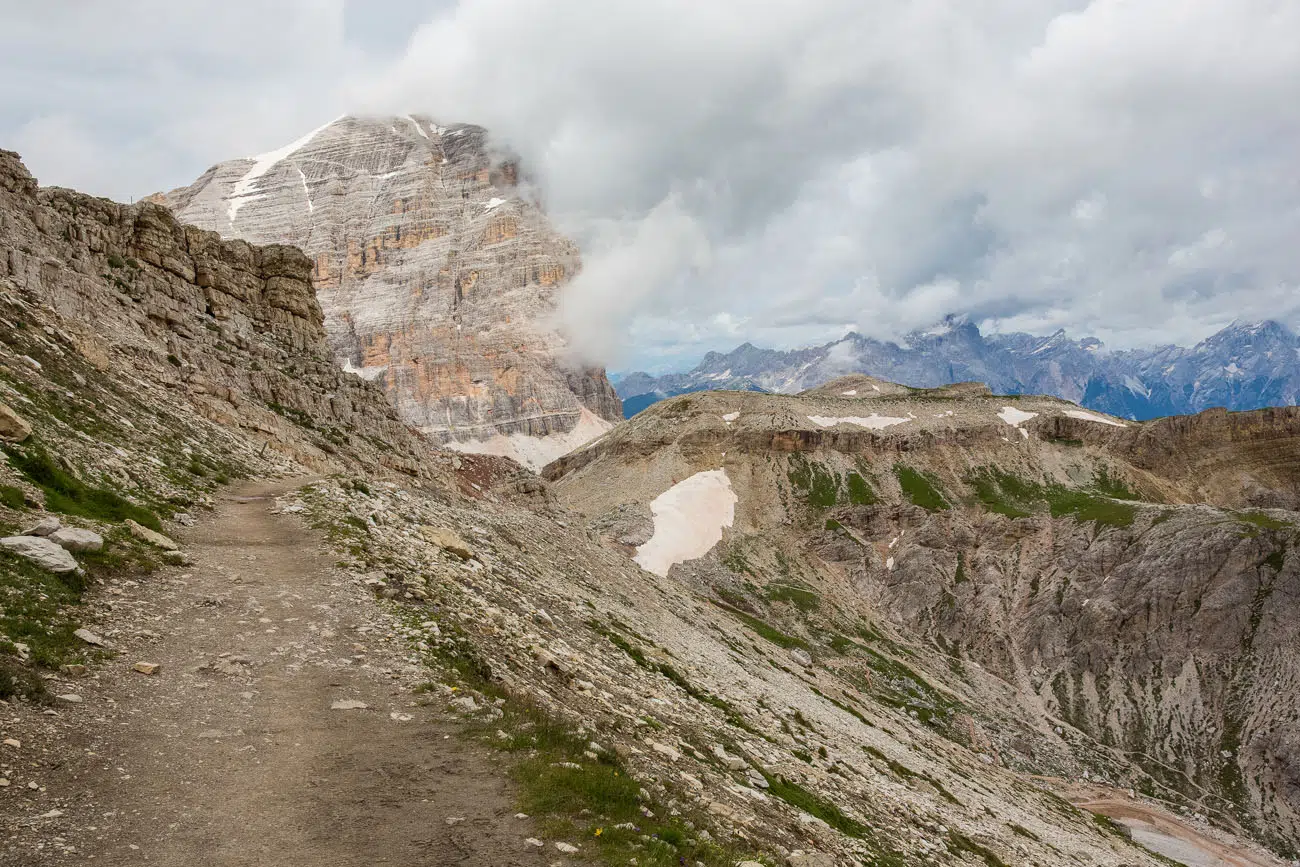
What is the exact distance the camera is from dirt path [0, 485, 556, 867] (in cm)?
889

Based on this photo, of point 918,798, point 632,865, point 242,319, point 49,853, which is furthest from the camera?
point 242,319

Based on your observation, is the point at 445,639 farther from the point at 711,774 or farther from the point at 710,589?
the point at 710,589

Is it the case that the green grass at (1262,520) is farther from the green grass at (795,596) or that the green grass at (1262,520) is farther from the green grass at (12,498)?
the green grass at (12,498)

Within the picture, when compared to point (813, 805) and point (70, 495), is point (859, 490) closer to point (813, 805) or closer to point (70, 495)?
point (813, 805)

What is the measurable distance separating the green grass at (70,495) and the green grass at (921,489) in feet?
448

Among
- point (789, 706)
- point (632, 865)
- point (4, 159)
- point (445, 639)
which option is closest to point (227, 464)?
point (445, 639)

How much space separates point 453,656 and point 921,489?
143988mm

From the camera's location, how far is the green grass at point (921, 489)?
14112cm

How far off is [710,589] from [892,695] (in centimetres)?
3092

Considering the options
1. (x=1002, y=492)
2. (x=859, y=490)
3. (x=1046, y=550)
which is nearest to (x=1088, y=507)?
(x=1046, y=550)

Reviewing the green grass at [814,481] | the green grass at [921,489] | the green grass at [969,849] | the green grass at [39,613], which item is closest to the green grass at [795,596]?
the green grass at [814,481]

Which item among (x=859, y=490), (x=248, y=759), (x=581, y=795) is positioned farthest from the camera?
(x=859, y=490)

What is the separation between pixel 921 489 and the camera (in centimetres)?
14562

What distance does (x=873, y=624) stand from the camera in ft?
373
